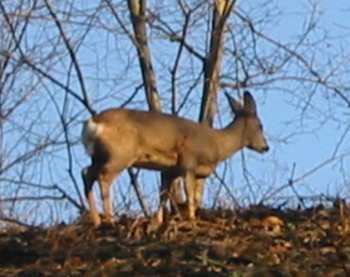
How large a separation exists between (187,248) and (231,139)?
5.56m

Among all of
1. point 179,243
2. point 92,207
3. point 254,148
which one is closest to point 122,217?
point 92,207

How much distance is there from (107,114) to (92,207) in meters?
1.53

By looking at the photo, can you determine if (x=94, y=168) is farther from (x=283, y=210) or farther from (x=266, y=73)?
(x=266, y=73)

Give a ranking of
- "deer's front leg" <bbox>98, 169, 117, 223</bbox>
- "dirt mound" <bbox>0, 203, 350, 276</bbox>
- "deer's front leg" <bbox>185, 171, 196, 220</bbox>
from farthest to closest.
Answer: "deer's front leg" <bbox>98, 169, 117, 223</bbox> < "deer's front leg" <bbox>185, 171, 196, 220</bbox> < "dirt mound" <bbox>0, 203, 350, 276</bbox>

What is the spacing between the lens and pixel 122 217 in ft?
37.6

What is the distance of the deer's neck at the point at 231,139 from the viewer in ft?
48.6

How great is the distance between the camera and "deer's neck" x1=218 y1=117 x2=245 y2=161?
14.8 meters

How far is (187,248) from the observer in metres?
9.71

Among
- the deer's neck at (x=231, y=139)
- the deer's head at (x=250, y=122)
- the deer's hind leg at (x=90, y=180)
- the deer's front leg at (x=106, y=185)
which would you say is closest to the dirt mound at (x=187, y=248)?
the deer's hind leg at (x=90, y=180)

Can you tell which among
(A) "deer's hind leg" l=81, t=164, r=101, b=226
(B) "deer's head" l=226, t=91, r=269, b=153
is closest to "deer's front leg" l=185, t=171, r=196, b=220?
(A) "deer's hind leg" l=81, t=164, r=101, b=226

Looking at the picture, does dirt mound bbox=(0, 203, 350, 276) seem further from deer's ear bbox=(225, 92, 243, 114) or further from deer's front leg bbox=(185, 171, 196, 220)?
deer's ear bbox=(225, 92, 243, 114)

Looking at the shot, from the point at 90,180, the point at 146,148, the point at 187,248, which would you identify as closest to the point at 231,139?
the point at 146,148

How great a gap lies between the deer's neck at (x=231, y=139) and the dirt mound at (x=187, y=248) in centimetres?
368

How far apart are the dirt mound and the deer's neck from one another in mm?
3675
